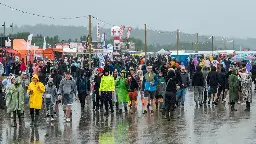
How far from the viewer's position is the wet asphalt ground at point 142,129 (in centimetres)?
1330

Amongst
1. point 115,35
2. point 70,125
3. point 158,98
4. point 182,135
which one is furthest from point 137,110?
point 115,35

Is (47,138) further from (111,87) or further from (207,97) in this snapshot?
(207,97)

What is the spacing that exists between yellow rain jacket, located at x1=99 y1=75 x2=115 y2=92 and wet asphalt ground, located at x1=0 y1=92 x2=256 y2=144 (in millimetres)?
943

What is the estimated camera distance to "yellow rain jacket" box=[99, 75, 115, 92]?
18859 millimetres

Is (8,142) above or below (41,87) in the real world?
below

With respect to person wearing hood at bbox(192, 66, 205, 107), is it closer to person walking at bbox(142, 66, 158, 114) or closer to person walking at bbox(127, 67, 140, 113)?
person walking at bbox(142, 66, 158, 114)

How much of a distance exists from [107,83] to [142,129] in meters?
4.11

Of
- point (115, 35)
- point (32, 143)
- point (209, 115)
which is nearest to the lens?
point (32, 143)

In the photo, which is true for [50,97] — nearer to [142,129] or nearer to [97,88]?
[97,88]

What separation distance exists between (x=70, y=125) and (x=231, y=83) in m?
6.73

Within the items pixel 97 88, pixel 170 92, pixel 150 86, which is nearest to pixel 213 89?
pixel 150 86

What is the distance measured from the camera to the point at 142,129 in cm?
1511

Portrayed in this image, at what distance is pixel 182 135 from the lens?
1389 cm

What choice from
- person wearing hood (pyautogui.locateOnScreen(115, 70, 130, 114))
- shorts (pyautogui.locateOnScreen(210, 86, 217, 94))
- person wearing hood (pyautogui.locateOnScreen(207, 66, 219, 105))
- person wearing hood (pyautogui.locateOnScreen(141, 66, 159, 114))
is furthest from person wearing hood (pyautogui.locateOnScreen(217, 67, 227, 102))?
person wearing hood (pyautogui.locateOnScreen(115, 70, 130, 114))
